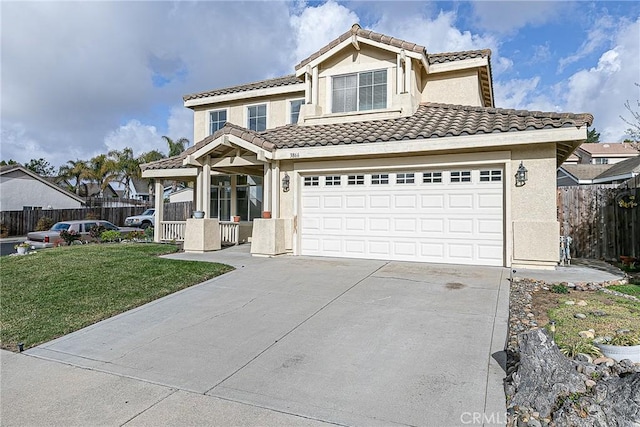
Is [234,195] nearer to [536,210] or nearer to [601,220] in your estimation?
[536,210]

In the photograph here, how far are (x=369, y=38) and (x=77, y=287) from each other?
35.4ft

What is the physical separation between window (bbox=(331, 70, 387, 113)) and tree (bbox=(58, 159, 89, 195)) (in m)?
42.8

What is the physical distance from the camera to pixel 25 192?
1278 inches

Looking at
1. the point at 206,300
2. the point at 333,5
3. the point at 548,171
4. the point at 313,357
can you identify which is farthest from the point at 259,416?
the point at 333,5

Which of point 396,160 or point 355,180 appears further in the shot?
point 355,180

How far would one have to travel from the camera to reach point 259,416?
11.7ft

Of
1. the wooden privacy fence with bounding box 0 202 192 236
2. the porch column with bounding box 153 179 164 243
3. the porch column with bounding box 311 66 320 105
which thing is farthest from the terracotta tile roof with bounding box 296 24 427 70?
the wooden privacy fence with bounding box 0 202 192 236

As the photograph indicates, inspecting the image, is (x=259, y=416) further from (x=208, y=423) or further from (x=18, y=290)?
(x=18, y=290)

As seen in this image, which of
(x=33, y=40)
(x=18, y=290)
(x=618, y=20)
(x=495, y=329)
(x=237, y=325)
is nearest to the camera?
(x=495, y=329)

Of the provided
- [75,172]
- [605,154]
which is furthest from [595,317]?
[75,172]

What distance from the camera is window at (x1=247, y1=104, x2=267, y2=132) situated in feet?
52.8

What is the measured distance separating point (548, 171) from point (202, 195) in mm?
10145

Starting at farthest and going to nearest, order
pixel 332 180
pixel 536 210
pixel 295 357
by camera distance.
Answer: pixel 332 180 → pixel 536 210 → pixel 295 357

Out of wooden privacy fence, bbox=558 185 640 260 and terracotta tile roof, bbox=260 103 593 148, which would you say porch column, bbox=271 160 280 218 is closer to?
terracotta tile roof, bbox=260 103 593 148
